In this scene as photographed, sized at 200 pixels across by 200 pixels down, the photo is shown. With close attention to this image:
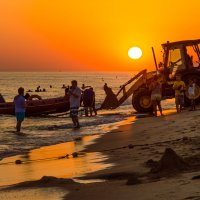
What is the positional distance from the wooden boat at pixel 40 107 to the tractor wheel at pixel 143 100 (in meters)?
5.83

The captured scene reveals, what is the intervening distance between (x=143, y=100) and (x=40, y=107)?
254 inches

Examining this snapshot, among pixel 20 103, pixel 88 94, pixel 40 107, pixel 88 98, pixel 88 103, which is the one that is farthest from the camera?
pixel 40 107

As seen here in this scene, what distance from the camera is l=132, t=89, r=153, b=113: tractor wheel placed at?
23781 millimetres

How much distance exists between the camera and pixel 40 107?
91.1 feet

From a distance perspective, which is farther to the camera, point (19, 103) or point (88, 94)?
point (88, 94)

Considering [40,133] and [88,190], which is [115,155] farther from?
[40,133]

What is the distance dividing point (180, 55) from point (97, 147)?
39.1 feet

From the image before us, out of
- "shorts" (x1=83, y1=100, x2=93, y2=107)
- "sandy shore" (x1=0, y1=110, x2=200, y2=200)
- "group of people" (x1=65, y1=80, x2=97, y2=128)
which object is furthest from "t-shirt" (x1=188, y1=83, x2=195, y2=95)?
"sandy shore" (x1=0, y1=110, x2=200, y2=200)

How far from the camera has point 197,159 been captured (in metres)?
7.67

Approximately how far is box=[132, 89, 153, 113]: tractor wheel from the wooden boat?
5.83 meters

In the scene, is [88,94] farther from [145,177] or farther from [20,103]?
[145,177]

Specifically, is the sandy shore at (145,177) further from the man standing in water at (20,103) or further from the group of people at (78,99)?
the man standing in water at (20,103)

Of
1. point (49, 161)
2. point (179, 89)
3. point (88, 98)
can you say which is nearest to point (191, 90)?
point (179, 89)

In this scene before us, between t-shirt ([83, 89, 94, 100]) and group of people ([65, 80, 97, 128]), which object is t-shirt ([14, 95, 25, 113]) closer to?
group of people ([65, 80, 97, 128])
